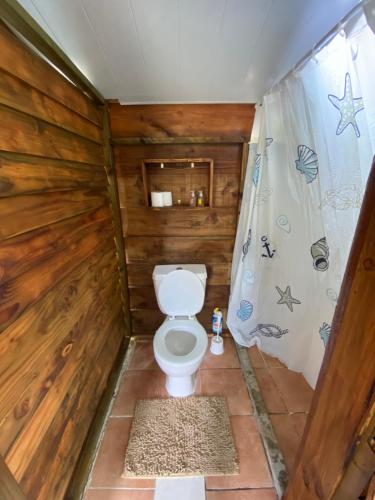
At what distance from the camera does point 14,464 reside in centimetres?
63

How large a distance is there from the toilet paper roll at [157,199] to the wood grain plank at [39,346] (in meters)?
0.64

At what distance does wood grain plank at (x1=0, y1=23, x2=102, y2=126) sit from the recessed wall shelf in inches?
21.8

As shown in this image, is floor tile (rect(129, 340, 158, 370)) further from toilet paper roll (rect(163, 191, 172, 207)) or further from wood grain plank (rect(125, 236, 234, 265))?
toilet paper roll (rect(163, 191, 172, 207))

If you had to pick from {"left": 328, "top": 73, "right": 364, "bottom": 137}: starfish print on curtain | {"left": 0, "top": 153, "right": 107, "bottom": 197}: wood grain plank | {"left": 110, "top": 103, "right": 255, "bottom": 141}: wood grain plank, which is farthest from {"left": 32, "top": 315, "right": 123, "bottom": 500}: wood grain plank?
{"left": 328, "top": 73, "right": 364, "bottom": 137}: starfish print on curtain

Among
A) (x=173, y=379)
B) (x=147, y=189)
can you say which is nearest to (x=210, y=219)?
(x=147, y=189)

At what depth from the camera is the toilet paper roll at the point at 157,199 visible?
60.0 inches

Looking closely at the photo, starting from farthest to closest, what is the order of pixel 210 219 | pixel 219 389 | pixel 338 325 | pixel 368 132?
pixel 210 219 → pixel 219 389 → pixel 368 132 → pixel 338 325

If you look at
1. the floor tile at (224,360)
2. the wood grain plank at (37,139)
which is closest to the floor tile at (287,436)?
the floor tile at (224,360)

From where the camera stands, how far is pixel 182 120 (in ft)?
4.82

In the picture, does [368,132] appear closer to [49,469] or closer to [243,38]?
[243,38]

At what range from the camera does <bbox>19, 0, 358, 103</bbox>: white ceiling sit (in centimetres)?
69

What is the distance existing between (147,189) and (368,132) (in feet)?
4.09

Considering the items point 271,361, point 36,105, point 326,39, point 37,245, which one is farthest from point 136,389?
point 326,39

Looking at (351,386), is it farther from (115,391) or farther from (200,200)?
(115,391)
